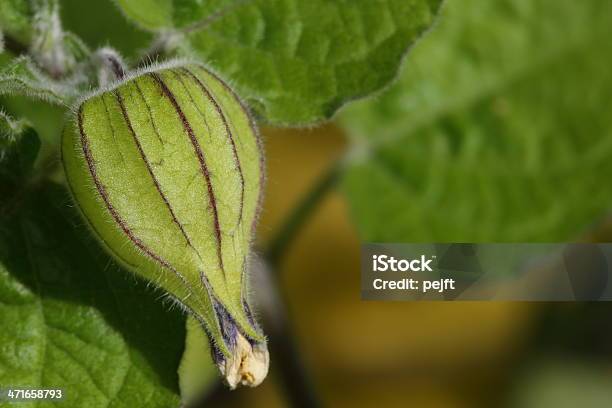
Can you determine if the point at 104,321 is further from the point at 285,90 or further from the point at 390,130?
the point at 390,130

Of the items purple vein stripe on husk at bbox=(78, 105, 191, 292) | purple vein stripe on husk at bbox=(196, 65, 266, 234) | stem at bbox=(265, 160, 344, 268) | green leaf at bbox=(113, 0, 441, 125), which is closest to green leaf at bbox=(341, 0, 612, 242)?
stem at bbox=(265, 160, 344, 268)

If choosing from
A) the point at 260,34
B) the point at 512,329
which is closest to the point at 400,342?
the point at 512,329

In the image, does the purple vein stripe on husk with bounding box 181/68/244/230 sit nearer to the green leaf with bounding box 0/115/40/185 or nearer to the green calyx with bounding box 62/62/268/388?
the green calyx with bounding box 62/62/268/388

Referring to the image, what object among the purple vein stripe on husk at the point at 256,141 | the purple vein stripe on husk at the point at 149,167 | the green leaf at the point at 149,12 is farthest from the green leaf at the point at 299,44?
the purple vein stripe on husk at the point at 149,167

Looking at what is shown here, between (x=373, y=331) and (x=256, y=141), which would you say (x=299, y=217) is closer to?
(x=256, y=141)

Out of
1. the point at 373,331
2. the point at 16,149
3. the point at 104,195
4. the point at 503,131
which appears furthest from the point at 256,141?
the point at 373,331
